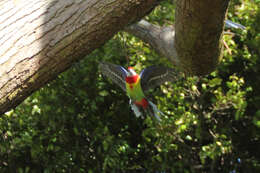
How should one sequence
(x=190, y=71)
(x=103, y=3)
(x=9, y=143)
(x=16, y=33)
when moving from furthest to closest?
(x=9, y=143) → (x=190, y=71) → (x=103, y=3) → (x=16, y=33)

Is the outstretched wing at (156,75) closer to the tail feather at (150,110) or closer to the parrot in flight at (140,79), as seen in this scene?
the parrot in flight at (140,79)

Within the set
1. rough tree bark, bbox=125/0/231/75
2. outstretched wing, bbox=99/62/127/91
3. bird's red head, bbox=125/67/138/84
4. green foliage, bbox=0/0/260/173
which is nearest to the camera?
rough tree bark, bbox=125/0/231/75

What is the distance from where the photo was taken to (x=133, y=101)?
2.12 meters

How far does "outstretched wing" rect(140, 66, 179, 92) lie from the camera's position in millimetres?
1862

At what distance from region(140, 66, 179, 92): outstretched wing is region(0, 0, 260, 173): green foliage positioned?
1.69 feet

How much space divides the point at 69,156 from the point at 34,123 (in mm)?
421

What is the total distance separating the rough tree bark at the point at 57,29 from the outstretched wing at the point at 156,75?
0.39m

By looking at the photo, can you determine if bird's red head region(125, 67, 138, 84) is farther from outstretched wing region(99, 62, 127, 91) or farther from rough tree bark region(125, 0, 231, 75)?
rough tree bark region(125, 0, 231, 75)

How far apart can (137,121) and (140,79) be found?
117 cm

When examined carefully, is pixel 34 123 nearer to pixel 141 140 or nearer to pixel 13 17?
pixel 141 140

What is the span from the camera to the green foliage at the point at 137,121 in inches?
99.7

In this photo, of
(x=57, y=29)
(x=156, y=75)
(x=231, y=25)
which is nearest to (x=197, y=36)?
(x=156, y=75)

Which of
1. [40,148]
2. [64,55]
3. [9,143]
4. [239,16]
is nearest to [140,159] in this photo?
[40,148]

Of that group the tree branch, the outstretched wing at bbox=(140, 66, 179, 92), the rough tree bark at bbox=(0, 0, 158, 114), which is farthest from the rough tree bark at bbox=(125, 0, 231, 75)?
the rough tree bark at bbox=(0, 0, 158, 114)
